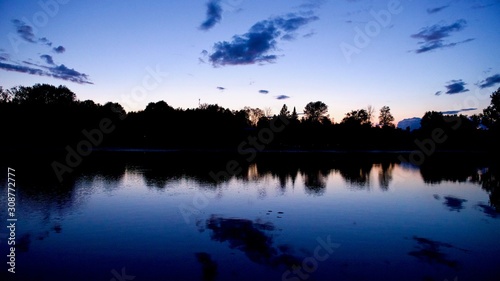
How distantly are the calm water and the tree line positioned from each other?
63968mm

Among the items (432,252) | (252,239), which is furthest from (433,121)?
(252,239)

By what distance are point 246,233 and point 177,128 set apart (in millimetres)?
84345

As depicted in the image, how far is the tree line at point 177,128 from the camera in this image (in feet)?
243

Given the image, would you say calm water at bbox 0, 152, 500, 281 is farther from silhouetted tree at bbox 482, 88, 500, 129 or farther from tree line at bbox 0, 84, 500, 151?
silhouetted tree at bbox 482, 88, 500, 129

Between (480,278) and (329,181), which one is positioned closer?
(480,278)

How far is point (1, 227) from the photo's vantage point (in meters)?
11.6

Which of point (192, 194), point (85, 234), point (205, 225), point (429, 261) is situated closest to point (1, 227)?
point (85, 234)

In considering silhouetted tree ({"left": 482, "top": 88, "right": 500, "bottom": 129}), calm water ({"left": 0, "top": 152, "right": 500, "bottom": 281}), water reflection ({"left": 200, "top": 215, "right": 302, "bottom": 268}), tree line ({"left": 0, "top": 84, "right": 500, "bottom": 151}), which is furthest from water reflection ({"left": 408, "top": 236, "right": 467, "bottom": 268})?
silhouetted tree ({"left": 482, "top": 88, "right": 500, "bottom": 129})

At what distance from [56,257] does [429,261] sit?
1202 cm

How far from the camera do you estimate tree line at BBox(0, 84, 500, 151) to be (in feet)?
243

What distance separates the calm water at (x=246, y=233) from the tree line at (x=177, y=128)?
64.0 metres

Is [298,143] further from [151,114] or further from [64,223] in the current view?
[64,223]

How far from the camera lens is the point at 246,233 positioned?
38.8 feet

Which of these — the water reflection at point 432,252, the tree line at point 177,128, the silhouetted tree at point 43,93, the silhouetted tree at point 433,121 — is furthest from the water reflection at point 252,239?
the silhouetted tree at point 433,121
